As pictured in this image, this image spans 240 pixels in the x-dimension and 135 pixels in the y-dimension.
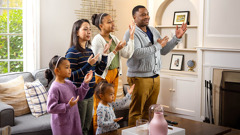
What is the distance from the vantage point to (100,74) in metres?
3.01

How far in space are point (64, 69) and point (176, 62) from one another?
293cm

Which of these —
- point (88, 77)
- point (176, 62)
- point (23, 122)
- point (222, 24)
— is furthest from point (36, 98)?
point (222, 24)

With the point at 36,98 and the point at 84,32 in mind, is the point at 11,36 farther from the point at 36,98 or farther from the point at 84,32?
the point at 84,32

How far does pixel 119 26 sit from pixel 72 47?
2396mm

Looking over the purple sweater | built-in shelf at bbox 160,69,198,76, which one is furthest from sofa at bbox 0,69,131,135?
built-in shelf at bbox 160,69,198,76

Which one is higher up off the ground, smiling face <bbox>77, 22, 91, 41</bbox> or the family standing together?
smiling face <bbox>77, 22, 91, 41</bbox>

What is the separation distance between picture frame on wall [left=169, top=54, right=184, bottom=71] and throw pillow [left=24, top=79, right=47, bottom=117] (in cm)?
227

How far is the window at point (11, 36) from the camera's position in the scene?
4121mm

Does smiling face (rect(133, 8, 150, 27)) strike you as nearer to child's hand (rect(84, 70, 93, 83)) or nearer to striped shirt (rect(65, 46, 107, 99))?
striped shirt (rect(65, 46, 107, 99))

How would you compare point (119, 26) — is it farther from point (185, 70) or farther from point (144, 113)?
point (144, 113)

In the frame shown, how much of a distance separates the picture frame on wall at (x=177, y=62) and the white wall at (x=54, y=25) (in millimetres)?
1690

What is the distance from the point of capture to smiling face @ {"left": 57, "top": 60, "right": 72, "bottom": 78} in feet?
8.26

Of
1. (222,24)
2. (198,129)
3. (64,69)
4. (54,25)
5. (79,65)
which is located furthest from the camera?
(222,24)

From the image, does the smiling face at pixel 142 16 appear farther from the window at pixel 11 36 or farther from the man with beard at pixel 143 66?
the window at pixel 11 36
